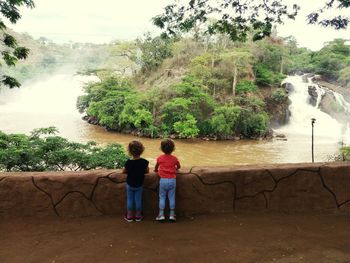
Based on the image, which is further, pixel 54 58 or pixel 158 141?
pixel 54 58

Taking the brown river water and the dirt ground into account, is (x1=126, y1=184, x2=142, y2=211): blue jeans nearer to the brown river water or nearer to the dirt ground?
the dirt ground

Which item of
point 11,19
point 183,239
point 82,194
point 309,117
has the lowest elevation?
point 183,239

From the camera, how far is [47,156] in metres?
9.60

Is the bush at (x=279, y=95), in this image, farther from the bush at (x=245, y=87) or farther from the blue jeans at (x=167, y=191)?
the blue jeans at (x=167, y=191)

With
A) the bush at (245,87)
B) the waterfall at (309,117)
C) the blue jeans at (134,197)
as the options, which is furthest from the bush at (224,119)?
the blue jeans at (134,197)

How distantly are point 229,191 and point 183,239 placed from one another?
35.6 inches

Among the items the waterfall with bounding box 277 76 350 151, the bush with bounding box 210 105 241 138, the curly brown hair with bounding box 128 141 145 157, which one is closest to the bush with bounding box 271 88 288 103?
the waterfall with bounding box 277 76 350 151

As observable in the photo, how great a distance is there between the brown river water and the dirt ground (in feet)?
48.6

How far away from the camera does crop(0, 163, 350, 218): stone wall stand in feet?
14.3

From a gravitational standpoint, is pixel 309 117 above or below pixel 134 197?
above

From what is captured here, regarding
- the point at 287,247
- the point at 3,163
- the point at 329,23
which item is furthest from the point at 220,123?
the point at 287,247

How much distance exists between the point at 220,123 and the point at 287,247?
22.5m

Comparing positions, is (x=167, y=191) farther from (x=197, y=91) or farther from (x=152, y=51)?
(x=152, y=51)

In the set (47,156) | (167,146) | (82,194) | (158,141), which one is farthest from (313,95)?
(82,194)
